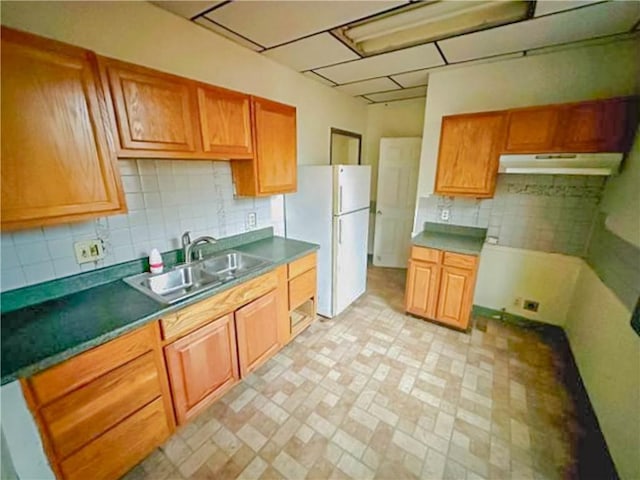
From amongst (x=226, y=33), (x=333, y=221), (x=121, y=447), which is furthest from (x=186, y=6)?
(x=121, y=447)

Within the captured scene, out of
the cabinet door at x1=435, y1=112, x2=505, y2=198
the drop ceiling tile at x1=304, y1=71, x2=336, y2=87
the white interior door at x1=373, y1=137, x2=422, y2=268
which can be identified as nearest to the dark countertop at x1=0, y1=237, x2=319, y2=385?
the cabinet door at x1=435, y1=112, x2=505, y2=198

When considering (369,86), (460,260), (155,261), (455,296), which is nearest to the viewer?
(155,261)

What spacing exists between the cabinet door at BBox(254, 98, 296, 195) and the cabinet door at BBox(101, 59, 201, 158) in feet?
1.68

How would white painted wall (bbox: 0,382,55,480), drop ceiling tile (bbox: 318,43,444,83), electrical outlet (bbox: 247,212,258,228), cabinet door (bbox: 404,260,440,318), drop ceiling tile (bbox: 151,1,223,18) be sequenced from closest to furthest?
white painted wall (bbox: 0,382,55,480), drop ceiling tile (bbox: 151,1,223,18), drop ceiling tile (bbox: 318,43,444,83), electrical outlet (bbox: 247,212,258,228), cabinet door (bbox: 404,260,440,318)

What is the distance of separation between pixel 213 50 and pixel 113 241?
1488 millimetres

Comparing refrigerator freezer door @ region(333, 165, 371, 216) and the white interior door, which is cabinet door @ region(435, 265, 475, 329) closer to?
refrigerator freezer door @ region(333, 165, 371, 216)

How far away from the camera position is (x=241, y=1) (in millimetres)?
1526

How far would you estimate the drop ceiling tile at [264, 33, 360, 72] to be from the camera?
2002mm

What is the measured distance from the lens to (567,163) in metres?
1.96

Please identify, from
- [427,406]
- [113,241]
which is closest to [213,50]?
[113,241]

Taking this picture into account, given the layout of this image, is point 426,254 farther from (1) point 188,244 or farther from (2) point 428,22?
(1) point 188,244

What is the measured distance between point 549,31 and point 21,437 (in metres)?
3.56

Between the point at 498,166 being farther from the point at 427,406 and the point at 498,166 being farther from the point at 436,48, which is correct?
the point at 427,406

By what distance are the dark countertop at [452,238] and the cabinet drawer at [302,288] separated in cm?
108
